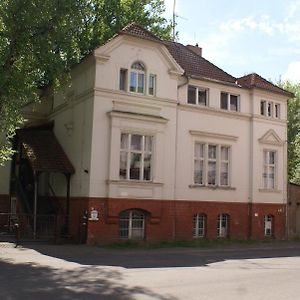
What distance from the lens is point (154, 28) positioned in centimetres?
3841

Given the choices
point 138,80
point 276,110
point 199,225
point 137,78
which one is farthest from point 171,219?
point 276,110

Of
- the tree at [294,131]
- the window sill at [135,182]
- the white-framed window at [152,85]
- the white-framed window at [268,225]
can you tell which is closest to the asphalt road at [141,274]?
the window sill at [135,182]

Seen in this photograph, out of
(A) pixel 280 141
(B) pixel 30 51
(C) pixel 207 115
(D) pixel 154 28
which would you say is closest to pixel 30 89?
(B) pixel 30 51

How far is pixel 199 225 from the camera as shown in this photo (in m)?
26.7

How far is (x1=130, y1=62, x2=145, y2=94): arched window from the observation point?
24.6 m

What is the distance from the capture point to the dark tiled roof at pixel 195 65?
27844 millimetres

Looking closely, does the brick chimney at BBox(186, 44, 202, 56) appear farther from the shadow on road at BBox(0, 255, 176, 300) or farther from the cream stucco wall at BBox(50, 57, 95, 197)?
the shadow on road at BBox(0, 255, 176, 300)

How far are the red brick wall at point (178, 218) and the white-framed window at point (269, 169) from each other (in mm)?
1214

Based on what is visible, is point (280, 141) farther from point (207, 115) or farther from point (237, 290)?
point (237, 290)

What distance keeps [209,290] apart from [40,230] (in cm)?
1452

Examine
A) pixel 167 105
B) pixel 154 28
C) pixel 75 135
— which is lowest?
pixel 75 135

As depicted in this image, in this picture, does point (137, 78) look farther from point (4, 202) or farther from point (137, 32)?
point (4, 202)

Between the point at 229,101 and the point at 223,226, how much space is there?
678 cm

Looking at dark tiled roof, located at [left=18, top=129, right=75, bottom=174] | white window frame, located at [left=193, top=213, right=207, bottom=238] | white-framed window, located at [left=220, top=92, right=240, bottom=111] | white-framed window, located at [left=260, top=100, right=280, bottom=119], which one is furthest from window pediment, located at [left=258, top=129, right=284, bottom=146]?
dark tiled roof, located at [left=18, top=129, right=75, bottom=174]
